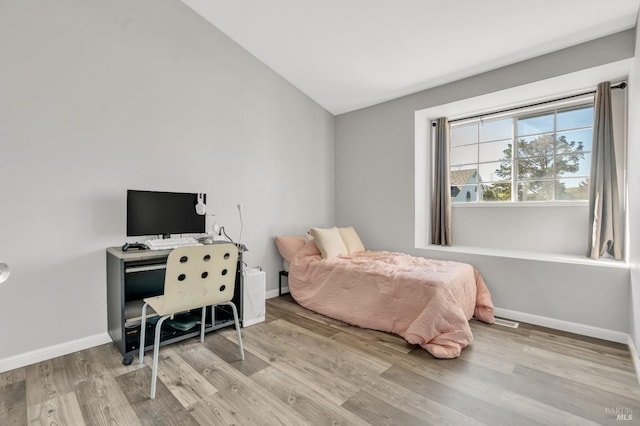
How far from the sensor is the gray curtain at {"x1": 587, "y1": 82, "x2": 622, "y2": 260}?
268 cm

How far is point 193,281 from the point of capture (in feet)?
6.21

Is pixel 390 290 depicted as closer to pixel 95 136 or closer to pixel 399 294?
pixel 399 294

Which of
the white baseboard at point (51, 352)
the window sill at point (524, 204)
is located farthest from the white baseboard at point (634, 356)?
the white baseboard at point (51, 352)

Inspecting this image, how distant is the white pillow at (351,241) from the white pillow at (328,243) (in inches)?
7.8

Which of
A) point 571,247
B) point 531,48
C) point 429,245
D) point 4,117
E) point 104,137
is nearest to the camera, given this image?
point 4,117

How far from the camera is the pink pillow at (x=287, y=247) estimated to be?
3.55m

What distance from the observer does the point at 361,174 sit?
4.23 meters

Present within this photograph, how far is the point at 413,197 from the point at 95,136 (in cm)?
330

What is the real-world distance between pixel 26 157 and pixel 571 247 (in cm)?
484

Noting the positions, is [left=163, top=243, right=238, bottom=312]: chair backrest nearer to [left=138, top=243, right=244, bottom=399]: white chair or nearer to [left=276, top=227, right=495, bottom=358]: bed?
[left=138, top=243, right=244, bottom=399]: white chair

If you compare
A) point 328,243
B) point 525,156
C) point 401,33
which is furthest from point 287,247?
point 525,156

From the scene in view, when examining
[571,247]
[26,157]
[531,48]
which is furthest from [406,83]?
[26,157]

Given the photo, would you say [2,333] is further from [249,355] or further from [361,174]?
[361,174]

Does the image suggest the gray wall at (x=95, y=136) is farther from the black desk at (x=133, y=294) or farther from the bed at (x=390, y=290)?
the bed at (x=390, y=290)
